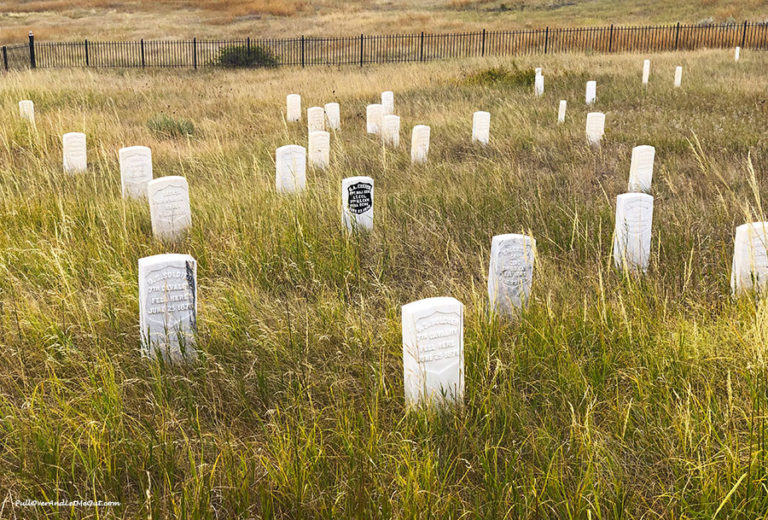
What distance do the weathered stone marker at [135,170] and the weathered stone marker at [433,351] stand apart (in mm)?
4737

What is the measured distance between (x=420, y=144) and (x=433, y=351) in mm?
6077

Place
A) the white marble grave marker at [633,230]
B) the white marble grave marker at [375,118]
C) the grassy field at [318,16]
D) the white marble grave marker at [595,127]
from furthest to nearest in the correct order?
the grassy field at [318,16]
the white marble grave marker at [375,118]
the white marble grave marker at [595,127]
the white marble grave marker at [633,230]

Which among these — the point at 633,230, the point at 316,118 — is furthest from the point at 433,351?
the point at 316,118

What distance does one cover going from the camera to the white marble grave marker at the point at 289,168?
6.96 meters

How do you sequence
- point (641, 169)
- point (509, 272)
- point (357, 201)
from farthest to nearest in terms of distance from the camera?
point (641, 169) < point (357, 201) < point (509, 272)

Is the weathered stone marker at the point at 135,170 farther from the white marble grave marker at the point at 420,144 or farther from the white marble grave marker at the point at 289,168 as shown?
the white marble grave marker at the point at 420,144

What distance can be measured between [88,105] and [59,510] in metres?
12.7

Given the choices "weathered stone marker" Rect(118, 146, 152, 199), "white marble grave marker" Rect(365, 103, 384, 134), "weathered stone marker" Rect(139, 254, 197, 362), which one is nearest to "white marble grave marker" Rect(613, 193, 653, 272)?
"weathered stone marker" Rect(139, 254, 197, 362)

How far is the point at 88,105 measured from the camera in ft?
45.0

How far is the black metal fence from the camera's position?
89.6 feet

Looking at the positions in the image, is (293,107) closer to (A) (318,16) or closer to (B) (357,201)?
(B) (357,201)

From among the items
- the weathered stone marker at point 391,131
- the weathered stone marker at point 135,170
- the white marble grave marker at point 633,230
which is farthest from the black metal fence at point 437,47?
the white marble grave marker at point 633,230

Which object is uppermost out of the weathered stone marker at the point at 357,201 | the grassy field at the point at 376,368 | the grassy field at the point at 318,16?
the grassy field at the point at 318,16

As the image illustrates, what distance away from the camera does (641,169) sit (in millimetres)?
7191
